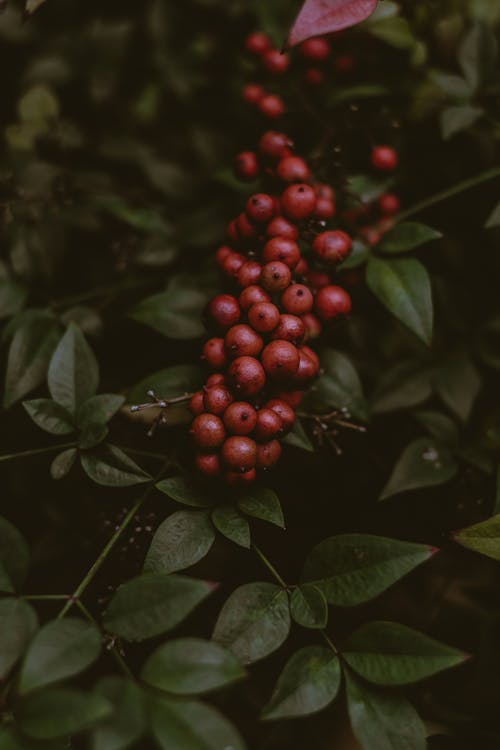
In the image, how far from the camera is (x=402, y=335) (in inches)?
55.4

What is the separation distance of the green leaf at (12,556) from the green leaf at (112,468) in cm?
13

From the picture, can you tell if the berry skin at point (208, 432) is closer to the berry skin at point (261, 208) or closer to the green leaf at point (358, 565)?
the green leaf at point (358, 565)

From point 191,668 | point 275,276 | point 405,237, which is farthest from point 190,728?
point 405,237

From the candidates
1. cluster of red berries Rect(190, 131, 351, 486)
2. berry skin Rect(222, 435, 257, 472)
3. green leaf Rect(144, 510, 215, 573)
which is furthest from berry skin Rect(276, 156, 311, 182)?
green leaf Rect(144, 510, 215, 573)

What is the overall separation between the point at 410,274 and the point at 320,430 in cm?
29

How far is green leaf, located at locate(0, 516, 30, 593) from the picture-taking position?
90cm

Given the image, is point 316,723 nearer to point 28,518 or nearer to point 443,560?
point 443,560

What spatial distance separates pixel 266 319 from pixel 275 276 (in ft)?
0.25

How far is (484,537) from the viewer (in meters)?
0.93

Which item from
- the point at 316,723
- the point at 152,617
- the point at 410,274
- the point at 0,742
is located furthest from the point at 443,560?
the point at 0,742

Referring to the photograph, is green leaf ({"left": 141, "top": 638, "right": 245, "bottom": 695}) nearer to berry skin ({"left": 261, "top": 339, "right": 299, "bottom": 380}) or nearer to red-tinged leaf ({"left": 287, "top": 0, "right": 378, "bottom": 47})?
berry skin ({"left": 261, "top": 339, "right": 299, "bottom": 380})

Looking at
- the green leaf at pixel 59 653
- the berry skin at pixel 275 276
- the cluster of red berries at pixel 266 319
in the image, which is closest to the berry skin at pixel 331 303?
the cluster of red berries at pixel 266 319

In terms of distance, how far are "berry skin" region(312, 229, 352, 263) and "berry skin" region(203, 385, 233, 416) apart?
0.29 meters

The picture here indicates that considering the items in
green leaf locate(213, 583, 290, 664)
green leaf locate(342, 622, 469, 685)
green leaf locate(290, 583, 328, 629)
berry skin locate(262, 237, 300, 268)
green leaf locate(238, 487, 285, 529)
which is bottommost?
green leaf locate(342, 622, 469, 685)
